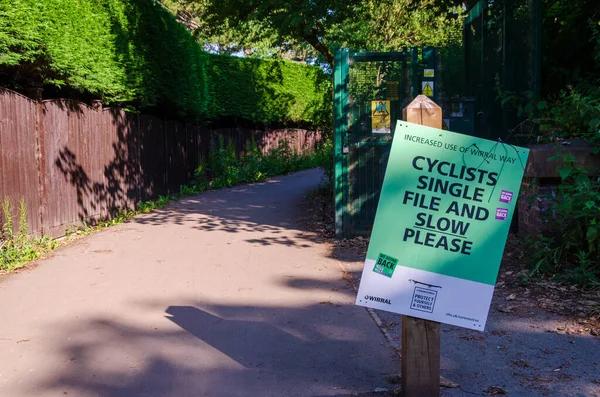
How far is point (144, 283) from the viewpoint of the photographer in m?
6.94

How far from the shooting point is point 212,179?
18328 millimetres

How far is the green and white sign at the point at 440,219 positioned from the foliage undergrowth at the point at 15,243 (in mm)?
5219

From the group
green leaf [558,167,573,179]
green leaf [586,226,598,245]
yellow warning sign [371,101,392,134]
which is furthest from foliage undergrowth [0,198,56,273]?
green leaf [586,226,598,245]

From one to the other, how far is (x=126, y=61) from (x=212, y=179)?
6884 millimetres

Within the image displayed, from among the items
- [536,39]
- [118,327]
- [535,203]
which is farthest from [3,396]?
[536,39]

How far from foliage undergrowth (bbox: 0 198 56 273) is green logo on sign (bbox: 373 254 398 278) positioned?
5.15m

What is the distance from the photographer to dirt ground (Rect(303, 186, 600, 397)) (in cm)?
412

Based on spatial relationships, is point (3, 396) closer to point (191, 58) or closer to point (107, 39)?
point (107, 39)

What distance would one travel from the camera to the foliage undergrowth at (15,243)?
24.6 ft

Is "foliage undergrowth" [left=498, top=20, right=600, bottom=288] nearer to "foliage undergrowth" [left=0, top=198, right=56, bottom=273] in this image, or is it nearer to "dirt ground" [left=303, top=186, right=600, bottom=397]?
"dirt ground" [left=303, top=186, right=600, bottom=397]

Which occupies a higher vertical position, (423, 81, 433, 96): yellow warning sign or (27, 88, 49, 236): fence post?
(423, 81, 433, 96): yellow warning sign

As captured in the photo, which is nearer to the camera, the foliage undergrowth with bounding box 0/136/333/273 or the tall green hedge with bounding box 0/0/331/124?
the foliage undergrowth with bounding box 0/136/333/273

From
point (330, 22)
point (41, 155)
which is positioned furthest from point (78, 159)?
point (330, 22)

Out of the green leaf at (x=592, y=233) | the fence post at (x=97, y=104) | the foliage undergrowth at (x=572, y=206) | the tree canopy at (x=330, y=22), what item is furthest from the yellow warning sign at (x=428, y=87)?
the fence post at (x=97, y=104)
